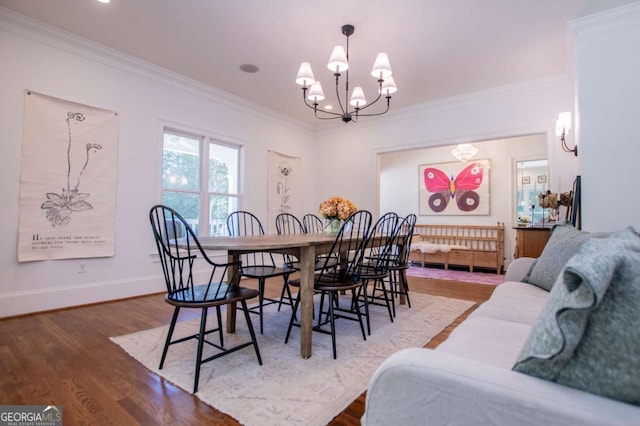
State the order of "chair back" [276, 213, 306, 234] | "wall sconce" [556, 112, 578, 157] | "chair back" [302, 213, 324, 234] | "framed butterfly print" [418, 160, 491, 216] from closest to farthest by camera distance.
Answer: "wall sconce" [556, 112, 578, 157]
"chair back" [276, 213, 306, 234]
"chair back" [302, 213, 324, 234]
"framed butterfly print" [418, 160, 491, 216]

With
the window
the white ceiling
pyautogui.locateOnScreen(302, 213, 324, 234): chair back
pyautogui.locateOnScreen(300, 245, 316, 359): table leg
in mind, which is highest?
the white ceiling

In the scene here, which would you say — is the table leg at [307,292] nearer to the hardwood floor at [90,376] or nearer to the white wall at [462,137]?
the hardwood floor at [90,376]

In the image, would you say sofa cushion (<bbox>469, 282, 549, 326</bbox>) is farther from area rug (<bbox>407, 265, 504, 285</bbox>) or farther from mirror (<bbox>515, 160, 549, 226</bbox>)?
mirror (<bbox>515, 160, 549, 226</bbox>)

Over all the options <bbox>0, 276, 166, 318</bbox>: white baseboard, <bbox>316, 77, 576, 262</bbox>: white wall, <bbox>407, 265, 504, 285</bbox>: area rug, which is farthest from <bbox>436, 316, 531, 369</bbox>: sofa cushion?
<bbox>407, 265, 504, 285</bbox>: area rug

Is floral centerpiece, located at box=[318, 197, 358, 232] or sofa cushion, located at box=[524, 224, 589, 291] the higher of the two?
floral centerpiece, located at box=[318, 197, 358, 232]

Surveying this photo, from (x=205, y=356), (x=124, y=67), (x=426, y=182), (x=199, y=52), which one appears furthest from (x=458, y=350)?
(x=426, y=182)

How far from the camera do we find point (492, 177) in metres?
6.66

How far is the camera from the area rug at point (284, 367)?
161cm

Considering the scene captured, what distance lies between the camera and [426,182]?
7.46 m

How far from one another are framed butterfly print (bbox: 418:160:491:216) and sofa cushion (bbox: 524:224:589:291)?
4.62 m

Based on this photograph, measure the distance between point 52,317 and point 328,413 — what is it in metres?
2.90

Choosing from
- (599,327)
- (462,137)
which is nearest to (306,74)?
(599,327)

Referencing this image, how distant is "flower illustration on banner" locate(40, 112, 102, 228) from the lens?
3.28m

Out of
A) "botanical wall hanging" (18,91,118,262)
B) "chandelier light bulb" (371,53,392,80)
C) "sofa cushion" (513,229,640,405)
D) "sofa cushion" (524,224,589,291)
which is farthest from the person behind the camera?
"botanical wall hanging" (18,91,118,262)
